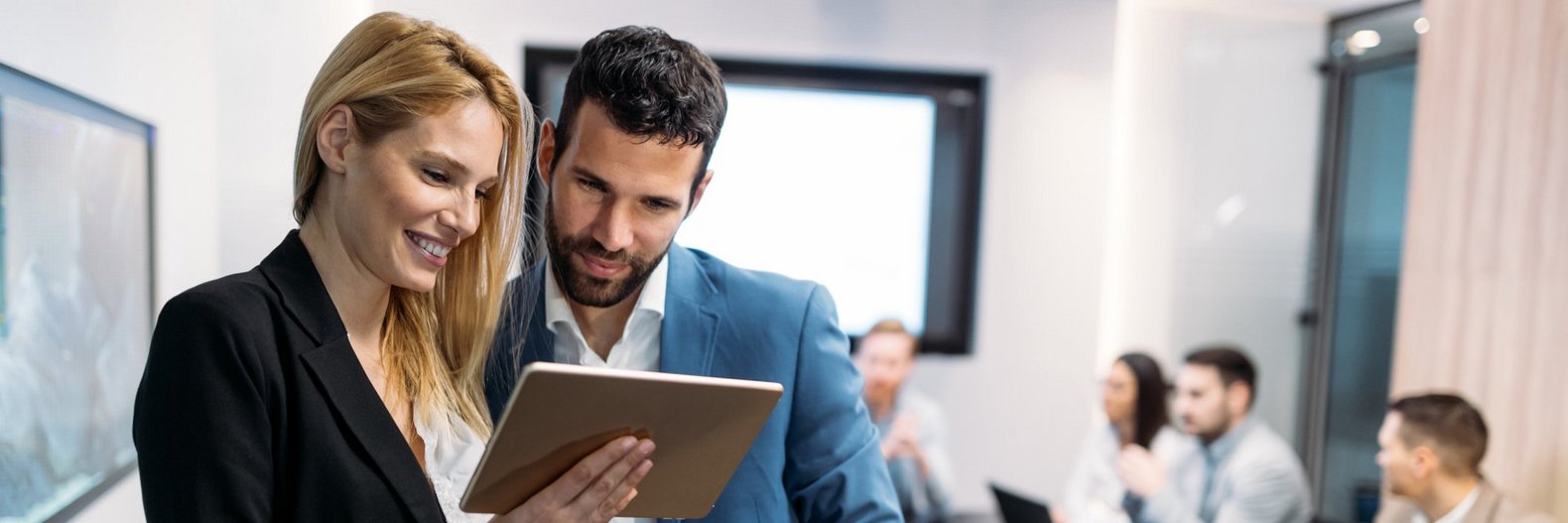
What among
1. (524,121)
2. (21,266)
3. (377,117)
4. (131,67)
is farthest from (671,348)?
(131,67)

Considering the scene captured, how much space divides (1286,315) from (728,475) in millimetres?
4834

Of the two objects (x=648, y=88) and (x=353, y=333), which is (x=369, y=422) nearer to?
(x=353, y=333)

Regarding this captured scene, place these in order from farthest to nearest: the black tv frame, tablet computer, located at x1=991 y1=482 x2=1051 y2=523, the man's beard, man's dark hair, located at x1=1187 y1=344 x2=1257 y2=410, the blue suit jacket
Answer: the black tv frame
man's dark hair, located at x1=1187 y1=344 x2=1257 y2=410
tablet computer, located at x1=991 y1=482 x2=1051 y2=523
the blue suit jacket
the man's beard

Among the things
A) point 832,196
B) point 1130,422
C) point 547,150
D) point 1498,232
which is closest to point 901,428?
point 1130,422

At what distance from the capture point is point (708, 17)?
4.36 metres

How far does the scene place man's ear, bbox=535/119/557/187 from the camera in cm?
156

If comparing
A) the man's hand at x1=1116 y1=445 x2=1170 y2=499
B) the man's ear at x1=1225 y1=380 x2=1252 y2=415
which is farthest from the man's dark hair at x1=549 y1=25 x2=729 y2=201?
the man's ear at x1=1225 y1=380 x2=1252 y2=415

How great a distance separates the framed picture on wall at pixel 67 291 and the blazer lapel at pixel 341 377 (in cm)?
63

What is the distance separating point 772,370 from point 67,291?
Result: 115cm

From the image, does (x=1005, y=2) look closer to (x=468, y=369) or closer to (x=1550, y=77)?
(x=1550, y=77)

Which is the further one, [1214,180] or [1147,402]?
[1214,180]

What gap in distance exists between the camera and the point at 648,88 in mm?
1449

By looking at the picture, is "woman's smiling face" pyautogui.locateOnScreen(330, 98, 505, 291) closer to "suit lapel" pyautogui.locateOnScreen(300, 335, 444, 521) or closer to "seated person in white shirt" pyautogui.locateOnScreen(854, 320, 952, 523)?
"suit lapel" pyautogui.locateOnScreen(300, 335, 444, 521)

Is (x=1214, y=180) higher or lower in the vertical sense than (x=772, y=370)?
higher
